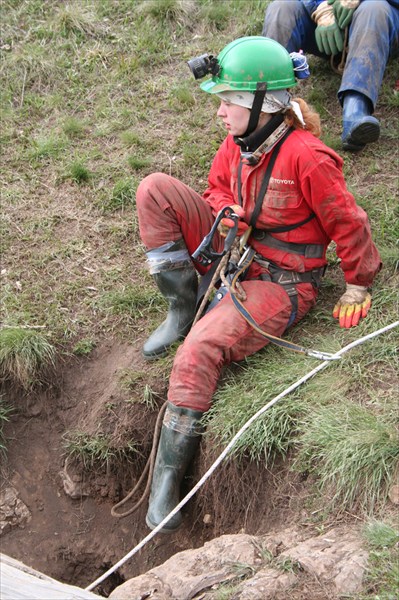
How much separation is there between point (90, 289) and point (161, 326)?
77cm

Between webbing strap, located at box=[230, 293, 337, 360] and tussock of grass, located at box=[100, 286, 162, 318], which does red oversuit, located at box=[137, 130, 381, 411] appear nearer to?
webbing strap, located at box=[230, 293, 337, 360]

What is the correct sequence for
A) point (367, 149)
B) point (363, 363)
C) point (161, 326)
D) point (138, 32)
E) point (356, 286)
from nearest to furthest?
1. point (363, 363)
2. point (356, 286)
3. point (161, 326)
4. point (367, 149)
5. point (138, 32)

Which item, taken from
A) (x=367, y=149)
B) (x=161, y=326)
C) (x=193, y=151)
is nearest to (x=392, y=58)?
(x=367, y=149)

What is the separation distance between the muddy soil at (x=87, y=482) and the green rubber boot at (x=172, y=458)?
12 centimetres

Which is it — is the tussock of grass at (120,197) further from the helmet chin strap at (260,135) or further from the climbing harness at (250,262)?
the helmet chin strap at (260,135)

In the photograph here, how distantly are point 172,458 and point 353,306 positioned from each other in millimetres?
1207

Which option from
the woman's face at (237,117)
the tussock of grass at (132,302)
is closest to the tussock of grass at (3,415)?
the tussock of grass at (132,302)

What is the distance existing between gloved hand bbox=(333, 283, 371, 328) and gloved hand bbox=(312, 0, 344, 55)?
212 centimetres

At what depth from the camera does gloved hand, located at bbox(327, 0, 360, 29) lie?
17.0 feet

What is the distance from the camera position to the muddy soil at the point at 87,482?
4121mm

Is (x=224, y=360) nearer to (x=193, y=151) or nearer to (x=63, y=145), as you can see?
(x=193, y=151)

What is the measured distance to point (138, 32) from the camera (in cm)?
645

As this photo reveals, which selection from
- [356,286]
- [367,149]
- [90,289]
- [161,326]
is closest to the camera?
[356,286]

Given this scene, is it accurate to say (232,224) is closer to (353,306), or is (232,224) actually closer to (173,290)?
(173,290)
